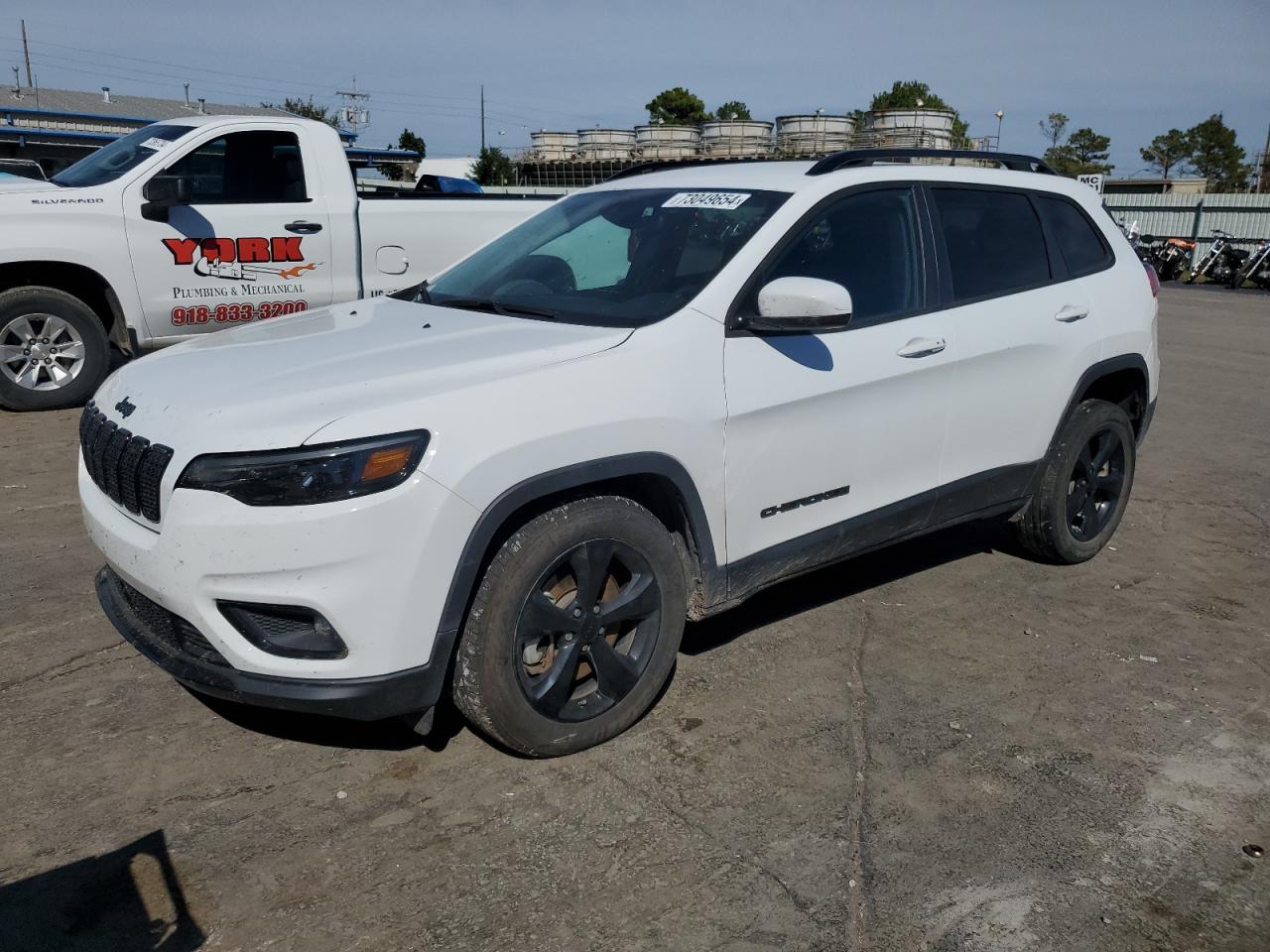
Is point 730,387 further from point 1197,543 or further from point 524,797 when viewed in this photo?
point 1197,543

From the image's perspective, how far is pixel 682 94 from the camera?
84625mm

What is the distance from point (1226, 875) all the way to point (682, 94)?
286 ft

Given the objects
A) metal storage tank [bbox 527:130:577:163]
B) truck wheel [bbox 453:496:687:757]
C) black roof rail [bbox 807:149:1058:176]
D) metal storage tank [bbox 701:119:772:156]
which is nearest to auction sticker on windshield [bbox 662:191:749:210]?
black roof rail [bbox 807:149:1058:176]

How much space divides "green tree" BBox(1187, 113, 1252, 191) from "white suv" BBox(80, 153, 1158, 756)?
71243 millimetres

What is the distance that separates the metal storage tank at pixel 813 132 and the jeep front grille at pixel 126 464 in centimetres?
2410

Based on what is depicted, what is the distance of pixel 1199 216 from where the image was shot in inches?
1169

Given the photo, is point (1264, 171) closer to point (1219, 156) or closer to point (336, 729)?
point (1219, 156)

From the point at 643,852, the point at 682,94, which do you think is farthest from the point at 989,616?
the point at 682,94

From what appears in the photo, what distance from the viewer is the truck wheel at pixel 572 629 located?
3059 mm

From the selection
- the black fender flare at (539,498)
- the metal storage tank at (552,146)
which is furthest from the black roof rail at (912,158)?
the metal storage tank at (552,146)

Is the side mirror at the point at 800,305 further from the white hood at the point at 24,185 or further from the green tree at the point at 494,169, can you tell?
the green tree at the point at 494,169

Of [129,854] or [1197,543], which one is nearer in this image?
[129,854]

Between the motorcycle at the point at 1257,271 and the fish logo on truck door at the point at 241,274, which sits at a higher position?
the fish logo on truck door at the point at 241,274

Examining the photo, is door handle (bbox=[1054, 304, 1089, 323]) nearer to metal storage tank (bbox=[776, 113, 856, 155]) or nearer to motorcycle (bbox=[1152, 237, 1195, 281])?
metal storage tank (bbox=[776, 113, 856, 155])
